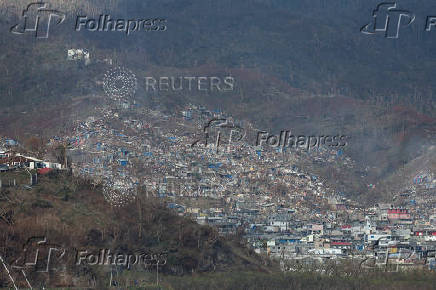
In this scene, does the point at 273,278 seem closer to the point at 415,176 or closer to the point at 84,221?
the point at 84,221

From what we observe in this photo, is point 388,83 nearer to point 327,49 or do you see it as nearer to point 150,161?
point 327,49

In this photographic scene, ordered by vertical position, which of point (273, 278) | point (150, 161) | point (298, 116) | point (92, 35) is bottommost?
point (273, 278)

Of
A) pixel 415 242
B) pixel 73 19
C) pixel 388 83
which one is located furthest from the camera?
pixel 388 83

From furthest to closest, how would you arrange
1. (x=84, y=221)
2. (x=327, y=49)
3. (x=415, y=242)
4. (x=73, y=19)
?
(x=327, y=49) < (x=73, y=19) < (x=415, y=242) < (x=84, y=221)

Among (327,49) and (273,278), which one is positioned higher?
(327,49)

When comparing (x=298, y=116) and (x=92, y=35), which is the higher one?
(x=92, y=35)

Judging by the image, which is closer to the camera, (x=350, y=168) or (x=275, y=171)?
(x=275, y=171)

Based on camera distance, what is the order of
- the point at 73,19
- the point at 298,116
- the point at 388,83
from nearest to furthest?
the point at 298,116
the point at 73,19
the point at 388,83

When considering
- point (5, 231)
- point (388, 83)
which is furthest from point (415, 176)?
point (388, 83)

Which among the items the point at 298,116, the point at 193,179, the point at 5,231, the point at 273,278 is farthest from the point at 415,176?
the point at 5,231
